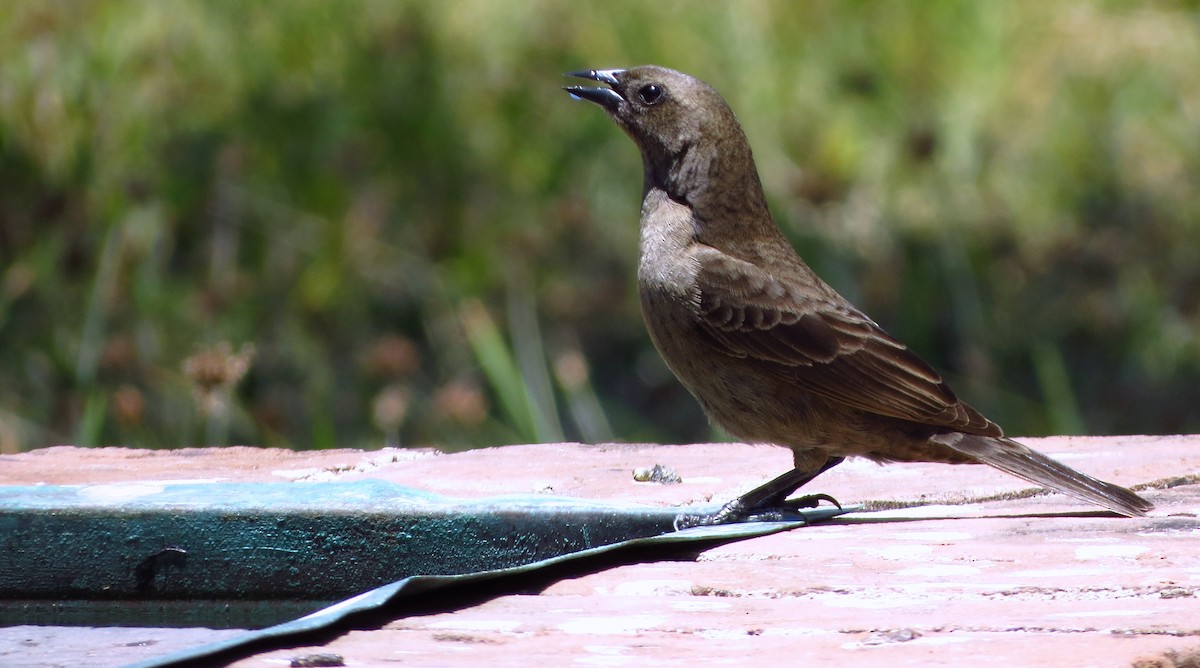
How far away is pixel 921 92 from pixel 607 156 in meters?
1.43

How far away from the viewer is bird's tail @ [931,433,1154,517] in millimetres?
2717

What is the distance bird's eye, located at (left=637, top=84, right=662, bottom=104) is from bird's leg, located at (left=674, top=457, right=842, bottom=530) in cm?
110

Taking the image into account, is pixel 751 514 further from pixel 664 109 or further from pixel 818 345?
pixel 664 109

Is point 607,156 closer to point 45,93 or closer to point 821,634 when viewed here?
point 45,93

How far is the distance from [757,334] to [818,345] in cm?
15

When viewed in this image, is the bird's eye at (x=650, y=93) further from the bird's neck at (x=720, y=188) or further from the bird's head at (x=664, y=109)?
the bird's neck at (x=720, y=188)

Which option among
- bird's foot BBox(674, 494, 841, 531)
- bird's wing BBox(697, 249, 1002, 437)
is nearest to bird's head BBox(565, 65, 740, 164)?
bird's wing BBox(697, 249, 1002, 437)

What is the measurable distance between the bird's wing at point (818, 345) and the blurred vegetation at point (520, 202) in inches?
69.0

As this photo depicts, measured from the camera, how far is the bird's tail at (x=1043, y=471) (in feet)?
8.91

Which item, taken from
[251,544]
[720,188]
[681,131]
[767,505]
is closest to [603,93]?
[681,131]

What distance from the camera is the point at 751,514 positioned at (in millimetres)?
2922

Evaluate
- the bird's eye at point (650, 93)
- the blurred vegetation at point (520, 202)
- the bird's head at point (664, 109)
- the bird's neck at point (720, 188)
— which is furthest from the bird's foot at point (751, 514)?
the blurred vegetation at point (520, 202)

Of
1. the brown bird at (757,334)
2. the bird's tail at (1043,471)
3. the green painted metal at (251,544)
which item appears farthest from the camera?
the brown bird at (757,334)

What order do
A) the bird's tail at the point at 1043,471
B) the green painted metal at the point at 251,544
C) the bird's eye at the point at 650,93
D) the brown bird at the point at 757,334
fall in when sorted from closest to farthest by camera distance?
the green painted metal at the point at 251,544 → the bird's tail at the point at 1043,471 → the brown bird at the point at 757,334 → the bird's eye at the point at 650,93
